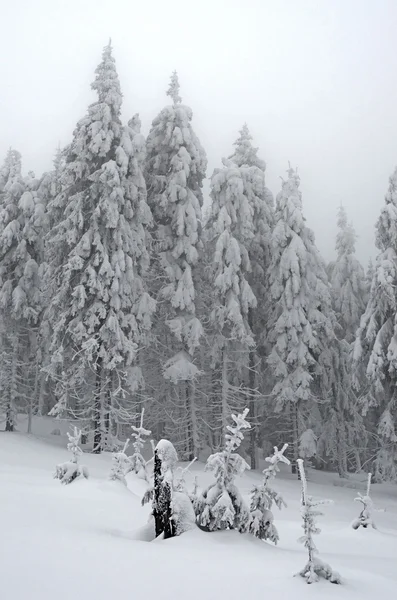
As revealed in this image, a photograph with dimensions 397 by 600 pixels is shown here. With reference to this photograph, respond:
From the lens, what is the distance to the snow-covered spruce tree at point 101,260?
18.3 m

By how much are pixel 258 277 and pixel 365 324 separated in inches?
267

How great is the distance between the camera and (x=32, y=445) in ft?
60.6

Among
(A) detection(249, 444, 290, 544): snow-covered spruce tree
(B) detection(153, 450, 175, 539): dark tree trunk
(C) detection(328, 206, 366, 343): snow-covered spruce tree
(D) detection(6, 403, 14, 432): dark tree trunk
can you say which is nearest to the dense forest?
(D) detection(6, 403, 14, 432): dark tree trunk

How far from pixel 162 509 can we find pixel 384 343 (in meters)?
15.8

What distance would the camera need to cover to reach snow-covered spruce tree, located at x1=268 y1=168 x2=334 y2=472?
22438mm

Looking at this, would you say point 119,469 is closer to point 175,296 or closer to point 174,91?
point 175,296

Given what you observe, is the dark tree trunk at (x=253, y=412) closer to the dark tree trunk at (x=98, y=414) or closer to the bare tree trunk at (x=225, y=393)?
the bare tree trunk at (x=225, y=393)

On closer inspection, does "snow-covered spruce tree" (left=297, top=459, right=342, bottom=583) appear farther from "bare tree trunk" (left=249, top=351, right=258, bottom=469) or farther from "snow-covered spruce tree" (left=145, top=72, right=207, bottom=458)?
"bare tree trunk" (left=249, top=351, right=258, bottom=469)

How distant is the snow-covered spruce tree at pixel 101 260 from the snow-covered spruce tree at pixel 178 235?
1522mm

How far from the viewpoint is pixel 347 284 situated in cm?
2930

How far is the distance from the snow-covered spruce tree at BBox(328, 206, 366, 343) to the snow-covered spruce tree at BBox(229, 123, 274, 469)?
5.73 metres

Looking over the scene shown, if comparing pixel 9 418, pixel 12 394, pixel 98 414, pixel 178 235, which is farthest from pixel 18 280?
pixel 98 414

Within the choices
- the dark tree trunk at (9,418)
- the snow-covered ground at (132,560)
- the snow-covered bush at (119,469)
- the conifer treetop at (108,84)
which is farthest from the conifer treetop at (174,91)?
the snow-covered ground at (132,560)

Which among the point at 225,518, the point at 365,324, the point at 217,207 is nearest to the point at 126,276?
the point at 217,207
